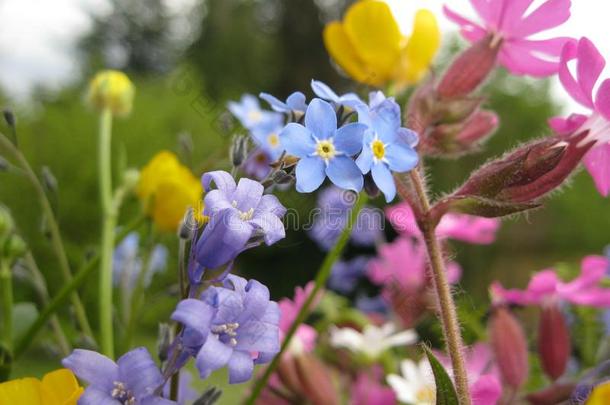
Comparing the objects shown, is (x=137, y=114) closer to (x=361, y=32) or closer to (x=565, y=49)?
(x=361, y=32)

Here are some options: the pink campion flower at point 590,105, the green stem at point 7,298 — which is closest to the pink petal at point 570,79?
the pink campion flower at point 590,105

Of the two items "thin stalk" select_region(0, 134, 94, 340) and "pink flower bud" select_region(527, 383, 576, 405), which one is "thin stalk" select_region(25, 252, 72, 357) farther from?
"pink flower bud" select_region(527, 383, 576, 405)

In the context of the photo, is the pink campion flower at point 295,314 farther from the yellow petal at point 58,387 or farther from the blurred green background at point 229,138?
the yellow petal at point 58,387

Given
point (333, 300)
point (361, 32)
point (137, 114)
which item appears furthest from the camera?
point (137, 114)

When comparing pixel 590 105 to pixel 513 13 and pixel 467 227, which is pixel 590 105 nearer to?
pixel 513 13

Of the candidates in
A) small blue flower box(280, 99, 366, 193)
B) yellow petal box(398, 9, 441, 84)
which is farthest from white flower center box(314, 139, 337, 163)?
yellow petal box(398, 9, 441, 84)

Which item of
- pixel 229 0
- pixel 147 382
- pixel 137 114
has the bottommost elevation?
pixel 147 382

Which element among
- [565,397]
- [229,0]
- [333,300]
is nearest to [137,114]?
[333,300]

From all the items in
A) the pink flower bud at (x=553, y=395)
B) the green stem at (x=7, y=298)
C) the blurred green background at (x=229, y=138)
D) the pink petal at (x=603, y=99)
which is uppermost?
the blurred green background at (x=229, y=138)
